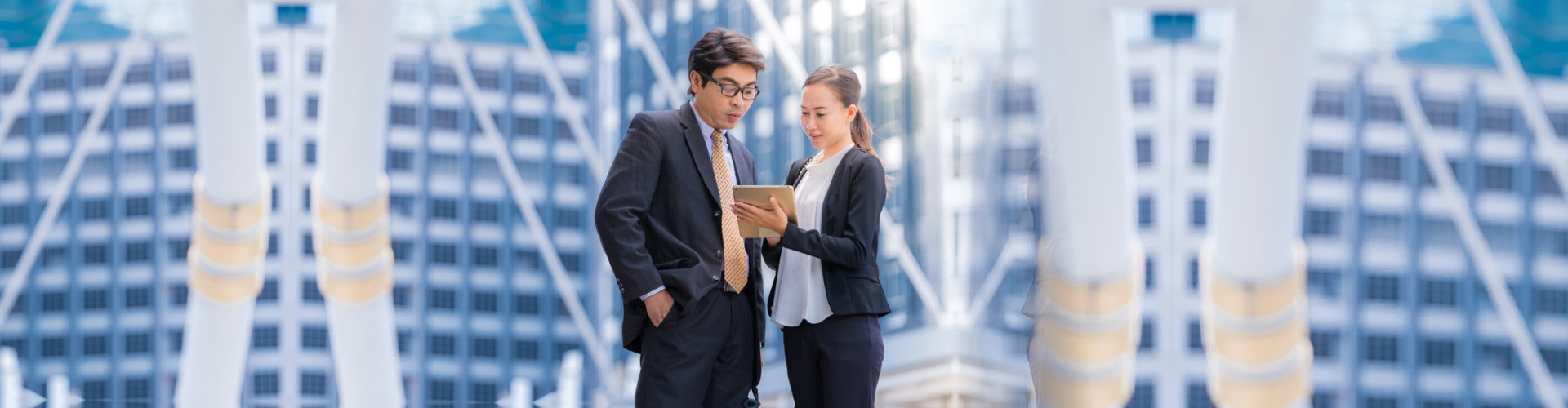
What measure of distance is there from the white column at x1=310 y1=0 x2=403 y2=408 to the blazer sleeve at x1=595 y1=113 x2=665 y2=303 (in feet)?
10.1

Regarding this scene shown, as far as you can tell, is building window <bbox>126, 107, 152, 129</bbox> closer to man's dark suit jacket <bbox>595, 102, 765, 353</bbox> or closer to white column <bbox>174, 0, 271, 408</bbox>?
white column <bbox>174, 0, 271, 408</bbox>

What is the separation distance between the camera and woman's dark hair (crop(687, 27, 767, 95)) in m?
1.70

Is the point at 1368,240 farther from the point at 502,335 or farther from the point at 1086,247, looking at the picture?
the point at 1086,247

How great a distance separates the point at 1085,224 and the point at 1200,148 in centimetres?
3065

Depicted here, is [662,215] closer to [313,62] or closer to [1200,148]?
[313,62]

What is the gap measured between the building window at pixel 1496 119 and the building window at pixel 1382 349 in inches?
341

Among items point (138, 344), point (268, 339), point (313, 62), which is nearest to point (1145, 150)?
point (268, 339)

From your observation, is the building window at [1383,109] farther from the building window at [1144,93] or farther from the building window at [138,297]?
the building window at [138,297]

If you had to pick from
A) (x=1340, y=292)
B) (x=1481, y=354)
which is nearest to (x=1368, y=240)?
(x=1340, y=292)

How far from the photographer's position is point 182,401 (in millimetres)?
5168

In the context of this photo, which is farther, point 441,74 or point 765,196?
point 441,74

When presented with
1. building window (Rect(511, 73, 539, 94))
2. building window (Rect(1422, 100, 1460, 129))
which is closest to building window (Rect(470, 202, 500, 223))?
building window (Rect(511, 73, 539, 94))

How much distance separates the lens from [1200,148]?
109 feet

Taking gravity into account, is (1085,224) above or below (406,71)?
below
